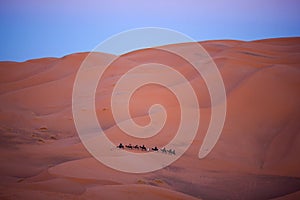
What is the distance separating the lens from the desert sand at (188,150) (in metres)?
6.16

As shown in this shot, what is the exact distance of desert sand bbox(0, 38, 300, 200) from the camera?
20.2ft

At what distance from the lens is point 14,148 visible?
9.38 m

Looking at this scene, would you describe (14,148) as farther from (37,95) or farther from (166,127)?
(37,95)

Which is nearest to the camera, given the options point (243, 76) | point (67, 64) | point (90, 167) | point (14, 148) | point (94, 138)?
point (90, 167)

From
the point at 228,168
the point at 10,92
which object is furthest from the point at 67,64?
the point at 228,168

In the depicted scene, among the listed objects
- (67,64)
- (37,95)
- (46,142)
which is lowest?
(46,142)

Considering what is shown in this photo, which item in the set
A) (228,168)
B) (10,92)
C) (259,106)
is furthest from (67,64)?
(228,168)

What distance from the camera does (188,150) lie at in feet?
29.7

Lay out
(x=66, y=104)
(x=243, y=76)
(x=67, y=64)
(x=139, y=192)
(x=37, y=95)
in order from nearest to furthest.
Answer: (x=139, y=192), (x=243, y=76), (x=66, y=104), (x=37, y=95), (x=67, y=64)

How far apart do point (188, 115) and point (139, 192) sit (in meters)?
5.72

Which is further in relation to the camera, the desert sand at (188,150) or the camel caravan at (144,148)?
the camel caravan at (144,148)

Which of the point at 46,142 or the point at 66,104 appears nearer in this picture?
the point at 46,142

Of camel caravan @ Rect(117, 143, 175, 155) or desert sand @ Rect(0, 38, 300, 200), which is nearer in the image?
desert sand @ Rect(0, 38, 300, 200)

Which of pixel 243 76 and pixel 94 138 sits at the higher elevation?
pixel 243 76
